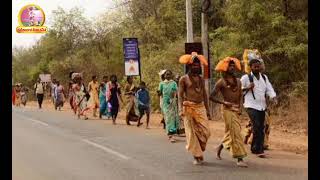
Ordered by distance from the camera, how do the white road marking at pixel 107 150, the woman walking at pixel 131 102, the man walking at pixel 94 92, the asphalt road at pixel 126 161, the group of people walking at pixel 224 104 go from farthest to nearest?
the man walking at pixel 94 92 → the woman walking at pixel 131 102 → the white road marking at pixel 107 150 → the group of people walking at pixel 224 104 → the asphalt road at pixel 126 161

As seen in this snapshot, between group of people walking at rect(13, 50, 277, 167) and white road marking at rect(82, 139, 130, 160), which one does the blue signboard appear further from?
group of people walking at rect(13, 50, 277, 167)

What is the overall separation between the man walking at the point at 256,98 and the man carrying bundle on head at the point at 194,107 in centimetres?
86

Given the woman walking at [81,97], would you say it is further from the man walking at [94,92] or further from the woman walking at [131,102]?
the woman walking at [131,102]

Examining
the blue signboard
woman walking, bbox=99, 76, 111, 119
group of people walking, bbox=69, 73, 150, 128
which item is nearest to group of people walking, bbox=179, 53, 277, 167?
group of people walking, bbox=69, 73, 150, 128

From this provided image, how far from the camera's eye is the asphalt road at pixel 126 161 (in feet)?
30.6

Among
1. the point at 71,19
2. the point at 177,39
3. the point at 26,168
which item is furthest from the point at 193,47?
the point at 71,19

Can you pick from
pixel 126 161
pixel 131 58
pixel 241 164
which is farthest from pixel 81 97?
pixel 241 164

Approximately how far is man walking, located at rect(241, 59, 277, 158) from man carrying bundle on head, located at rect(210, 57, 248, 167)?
1.84 ft

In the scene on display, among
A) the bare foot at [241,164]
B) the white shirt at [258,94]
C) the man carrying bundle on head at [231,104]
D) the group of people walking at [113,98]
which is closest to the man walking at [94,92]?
the group of people walking at [113,98]

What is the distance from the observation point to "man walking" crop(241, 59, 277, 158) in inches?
422

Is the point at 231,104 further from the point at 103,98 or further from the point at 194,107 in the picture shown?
the point at 103,98

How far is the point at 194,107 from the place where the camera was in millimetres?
10406

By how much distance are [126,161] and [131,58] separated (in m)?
A: 12.7
